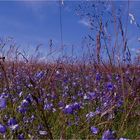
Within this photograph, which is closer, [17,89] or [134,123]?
[134,123]

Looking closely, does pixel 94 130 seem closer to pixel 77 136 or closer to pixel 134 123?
pixel 77 136

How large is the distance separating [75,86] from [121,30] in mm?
2719

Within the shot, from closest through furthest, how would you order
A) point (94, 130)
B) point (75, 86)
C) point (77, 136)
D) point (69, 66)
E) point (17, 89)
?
point (94, 130) → point (77, 136) → point (17, 89) → point (75, 86) → point (69, 66)

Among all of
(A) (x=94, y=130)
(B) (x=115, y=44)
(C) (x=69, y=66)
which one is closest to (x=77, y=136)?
(A) (x=94, y=130)

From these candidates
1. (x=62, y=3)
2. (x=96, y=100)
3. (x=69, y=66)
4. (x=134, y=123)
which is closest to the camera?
(x=62, y=3)

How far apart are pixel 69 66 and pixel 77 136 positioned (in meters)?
6.30

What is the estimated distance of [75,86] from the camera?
5.31 metres

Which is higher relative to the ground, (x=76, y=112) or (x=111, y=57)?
(x=111, y=57)

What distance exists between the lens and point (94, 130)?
7.97 ft

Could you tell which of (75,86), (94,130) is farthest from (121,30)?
(75,86)

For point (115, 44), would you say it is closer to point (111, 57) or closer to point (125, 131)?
point (111, 57)

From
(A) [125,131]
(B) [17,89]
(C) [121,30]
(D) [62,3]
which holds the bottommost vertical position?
(A) [125,131]

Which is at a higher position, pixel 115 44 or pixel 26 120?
pixel 115 44

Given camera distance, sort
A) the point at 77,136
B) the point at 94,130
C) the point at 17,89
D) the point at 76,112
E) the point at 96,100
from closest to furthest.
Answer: the point at 94,130
the point at 77,136
the point at 76,112
the point at 96,100
the point at 17,89
